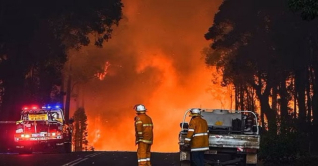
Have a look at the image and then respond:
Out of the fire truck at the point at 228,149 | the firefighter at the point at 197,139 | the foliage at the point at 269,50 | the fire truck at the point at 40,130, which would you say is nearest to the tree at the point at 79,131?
the foliage at the point at 269,50

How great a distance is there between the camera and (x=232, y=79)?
6950 centimetres

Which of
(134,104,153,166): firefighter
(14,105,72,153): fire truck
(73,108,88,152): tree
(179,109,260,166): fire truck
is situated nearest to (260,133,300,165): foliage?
(179,109,260,166): fire truck

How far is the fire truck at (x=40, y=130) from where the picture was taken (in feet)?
108

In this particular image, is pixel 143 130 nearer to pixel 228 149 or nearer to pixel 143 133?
pixel 143 133

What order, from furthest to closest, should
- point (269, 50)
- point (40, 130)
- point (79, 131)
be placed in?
point (79, 131)
point (269, 50)
point (40, 130)

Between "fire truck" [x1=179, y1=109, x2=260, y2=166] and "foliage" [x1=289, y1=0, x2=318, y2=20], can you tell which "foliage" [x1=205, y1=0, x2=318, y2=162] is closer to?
"fire truck" [x1=179, y1=109, x2=260, y2=166]

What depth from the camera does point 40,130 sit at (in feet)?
109

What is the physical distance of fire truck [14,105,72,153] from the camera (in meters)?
32.8

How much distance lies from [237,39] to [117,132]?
98.9 metres

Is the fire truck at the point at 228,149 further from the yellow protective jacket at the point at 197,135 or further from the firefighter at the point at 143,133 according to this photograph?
the firefighter at the point at 143,133

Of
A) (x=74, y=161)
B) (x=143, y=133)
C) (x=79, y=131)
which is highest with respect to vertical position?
(x=79, y=131)

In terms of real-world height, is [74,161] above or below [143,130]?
below

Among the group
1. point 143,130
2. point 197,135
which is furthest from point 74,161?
point 197,135

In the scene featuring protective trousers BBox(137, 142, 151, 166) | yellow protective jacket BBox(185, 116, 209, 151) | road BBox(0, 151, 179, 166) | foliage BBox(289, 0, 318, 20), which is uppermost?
foliage BBox(289, 0, 318, 20)
